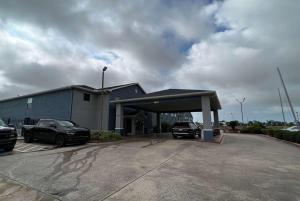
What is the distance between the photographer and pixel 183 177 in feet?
15.8

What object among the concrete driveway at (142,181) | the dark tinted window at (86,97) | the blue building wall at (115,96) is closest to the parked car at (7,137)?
the concrete driveway at (142,181)

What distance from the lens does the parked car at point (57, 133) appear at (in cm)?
1066

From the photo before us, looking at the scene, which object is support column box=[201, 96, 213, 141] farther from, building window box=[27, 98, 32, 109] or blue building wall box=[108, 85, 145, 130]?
building window box=[27, 98, 32, 109]

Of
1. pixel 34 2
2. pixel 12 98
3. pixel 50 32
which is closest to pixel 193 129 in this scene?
pixel 50 32

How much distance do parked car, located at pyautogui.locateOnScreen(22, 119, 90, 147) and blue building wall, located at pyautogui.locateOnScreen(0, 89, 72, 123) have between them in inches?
183

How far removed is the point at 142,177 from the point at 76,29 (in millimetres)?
10269

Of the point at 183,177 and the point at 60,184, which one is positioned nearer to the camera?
the point at 60,184

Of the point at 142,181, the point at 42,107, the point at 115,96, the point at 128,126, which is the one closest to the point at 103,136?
the point at 115,96

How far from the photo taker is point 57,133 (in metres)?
10.9

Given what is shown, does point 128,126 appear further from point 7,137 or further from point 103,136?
point 7,137

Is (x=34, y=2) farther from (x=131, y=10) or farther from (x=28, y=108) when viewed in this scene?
(x=28, y=108)

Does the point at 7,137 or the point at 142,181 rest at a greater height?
Result: the point at 7,137

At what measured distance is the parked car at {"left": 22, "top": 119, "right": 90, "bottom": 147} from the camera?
1066 cm

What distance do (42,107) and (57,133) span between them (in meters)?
11.3
